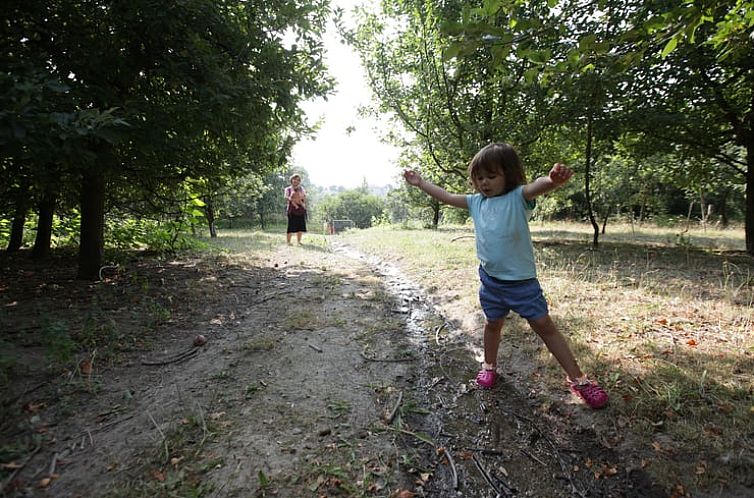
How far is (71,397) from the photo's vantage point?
246 cm

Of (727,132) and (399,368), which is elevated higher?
(727,132)

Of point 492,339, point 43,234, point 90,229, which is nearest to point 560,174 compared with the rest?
point 492,339

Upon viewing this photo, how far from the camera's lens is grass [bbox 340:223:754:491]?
1951 mm

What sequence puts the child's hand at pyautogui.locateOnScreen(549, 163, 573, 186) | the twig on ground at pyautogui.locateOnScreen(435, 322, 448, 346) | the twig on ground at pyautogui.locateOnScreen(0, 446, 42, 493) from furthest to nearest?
the twig on ground at pyautogui.locateOnScreen(435, 322, 448, 346) < the child's hand at pyautogui.locateOnScreen(549, 163, 573, 186) < the twig on ground at pyautogui.locateOnScreen(0, 446, 42, 493)

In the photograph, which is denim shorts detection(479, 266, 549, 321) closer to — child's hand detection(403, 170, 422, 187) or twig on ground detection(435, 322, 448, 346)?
child's hand detection(403, 170, 422, 187)

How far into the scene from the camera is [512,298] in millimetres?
2592

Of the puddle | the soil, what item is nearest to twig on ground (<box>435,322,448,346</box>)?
the soil

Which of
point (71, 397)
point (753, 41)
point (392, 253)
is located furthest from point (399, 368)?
point (392, 253)

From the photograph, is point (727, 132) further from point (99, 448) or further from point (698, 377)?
point (99, 448)

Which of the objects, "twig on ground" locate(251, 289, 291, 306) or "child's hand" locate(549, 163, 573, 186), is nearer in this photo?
"child's hand" locate(549, 163, 573, 186)

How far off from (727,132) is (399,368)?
10056mm

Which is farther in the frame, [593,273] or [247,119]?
[593,273]

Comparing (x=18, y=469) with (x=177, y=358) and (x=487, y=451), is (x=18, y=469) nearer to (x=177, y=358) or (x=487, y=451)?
(x=177, y=358)

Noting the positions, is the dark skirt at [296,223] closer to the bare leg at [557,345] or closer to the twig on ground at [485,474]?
the bare leg at [557,345]
